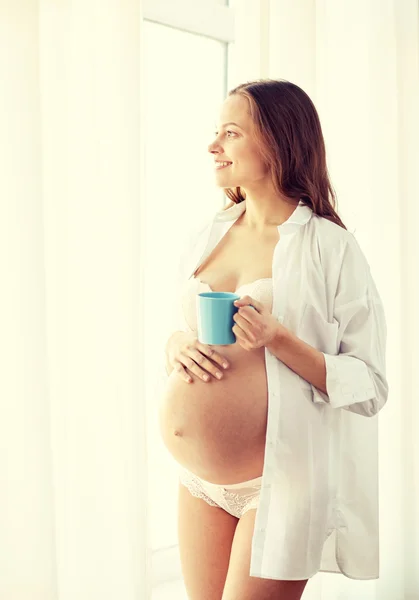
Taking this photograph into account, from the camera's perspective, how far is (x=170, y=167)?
2271mm

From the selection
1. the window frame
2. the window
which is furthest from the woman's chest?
the window frame

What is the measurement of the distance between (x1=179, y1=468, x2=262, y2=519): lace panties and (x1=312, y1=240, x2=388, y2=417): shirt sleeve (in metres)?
0.23

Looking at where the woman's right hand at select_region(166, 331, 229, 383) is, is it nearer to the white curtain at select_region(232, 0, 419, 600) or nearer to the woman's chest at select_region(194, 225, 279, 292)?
the woman's chest at select_region(194, 225, 279, 292)

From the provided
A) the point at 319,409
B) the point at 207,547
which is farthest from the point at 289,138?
the point at 207,547

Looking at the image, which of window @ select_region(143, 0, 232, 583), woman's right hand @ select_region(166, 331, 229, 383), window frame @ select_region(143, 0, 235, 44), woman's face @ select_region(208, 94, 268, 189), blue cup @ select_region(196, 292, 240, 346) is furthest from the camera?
window @ select_region(143, 0, 232, 583)

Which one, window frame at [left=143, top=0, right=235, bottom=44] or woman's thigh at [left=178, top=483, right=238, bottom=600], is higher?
window frame at [left=143, top=0, right=235, bottom=44]

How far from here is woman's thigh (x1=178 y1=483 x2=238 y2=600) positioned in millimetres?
1426

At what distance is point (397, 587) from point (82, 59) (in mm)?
1882

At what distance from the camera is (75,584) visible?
158 centimetres

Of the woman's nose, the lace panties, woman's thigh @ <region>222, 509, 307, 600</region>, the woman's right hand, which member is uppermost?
the woman's nose

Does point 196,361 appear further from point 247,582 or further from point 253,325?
point 247,582

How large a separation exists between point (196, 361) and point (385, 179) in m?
1.14

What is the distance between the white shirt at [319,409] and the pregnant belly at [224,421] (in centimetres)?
3

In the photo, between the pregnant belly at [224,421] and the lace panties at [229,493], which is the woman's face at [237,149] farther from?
the lace panties at [229,493]
